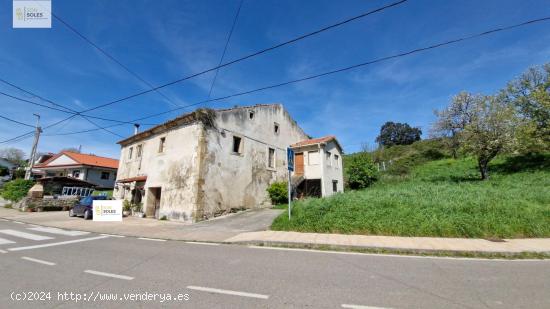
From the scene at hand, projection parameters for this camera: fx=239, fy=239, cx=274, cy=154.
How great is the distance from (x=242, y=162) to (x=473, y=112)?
67.6 feet

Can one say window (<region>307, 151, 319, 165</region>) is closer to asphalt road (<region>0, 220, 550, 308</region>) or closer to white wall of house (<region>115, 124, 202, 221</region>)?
white wall of house (<region>115, 124, 202, 221</region>)

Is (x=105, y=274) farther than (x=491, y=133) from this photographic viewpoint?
No

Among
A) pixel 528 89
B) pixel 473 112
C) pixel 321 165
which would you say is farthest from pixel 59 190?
pixel 528 89

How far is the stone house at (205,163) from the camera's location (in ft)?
46.5

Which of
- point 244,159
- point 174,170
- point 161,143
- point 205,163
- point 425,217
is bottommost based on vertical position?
point 425,217

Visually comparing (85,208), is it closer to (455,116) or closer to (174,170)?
(174,170)

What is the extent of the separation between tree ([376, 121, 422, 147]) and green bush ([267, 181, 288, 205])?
149 feet

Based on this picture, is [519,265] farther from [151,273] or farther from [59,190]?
[59,190]

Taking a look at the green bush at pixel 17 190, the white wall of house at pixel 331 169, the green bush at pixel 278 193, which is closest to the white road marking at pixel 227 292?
the green bush at pixel 278 193

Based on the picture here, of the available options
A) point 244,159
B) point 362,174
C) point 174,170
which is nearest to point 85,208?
point 174,170

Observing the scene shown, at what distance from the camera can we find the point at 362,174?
2355 centimetres

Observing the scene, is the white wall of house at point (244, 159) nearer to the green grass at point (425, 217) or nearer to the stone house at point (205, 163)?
the stone house at point (205, 163)

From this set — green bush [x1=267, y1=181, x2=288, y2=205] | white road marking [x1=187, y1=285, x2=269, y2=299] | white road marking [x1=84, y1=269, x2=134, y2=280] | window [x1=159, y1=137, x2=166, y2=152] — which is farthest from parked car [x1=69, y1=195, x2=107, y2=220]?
white road marking [x1=187, y1=285, x2=269, y2=299]

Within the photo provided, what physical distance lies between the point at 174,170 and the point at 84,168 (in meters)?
24.8
